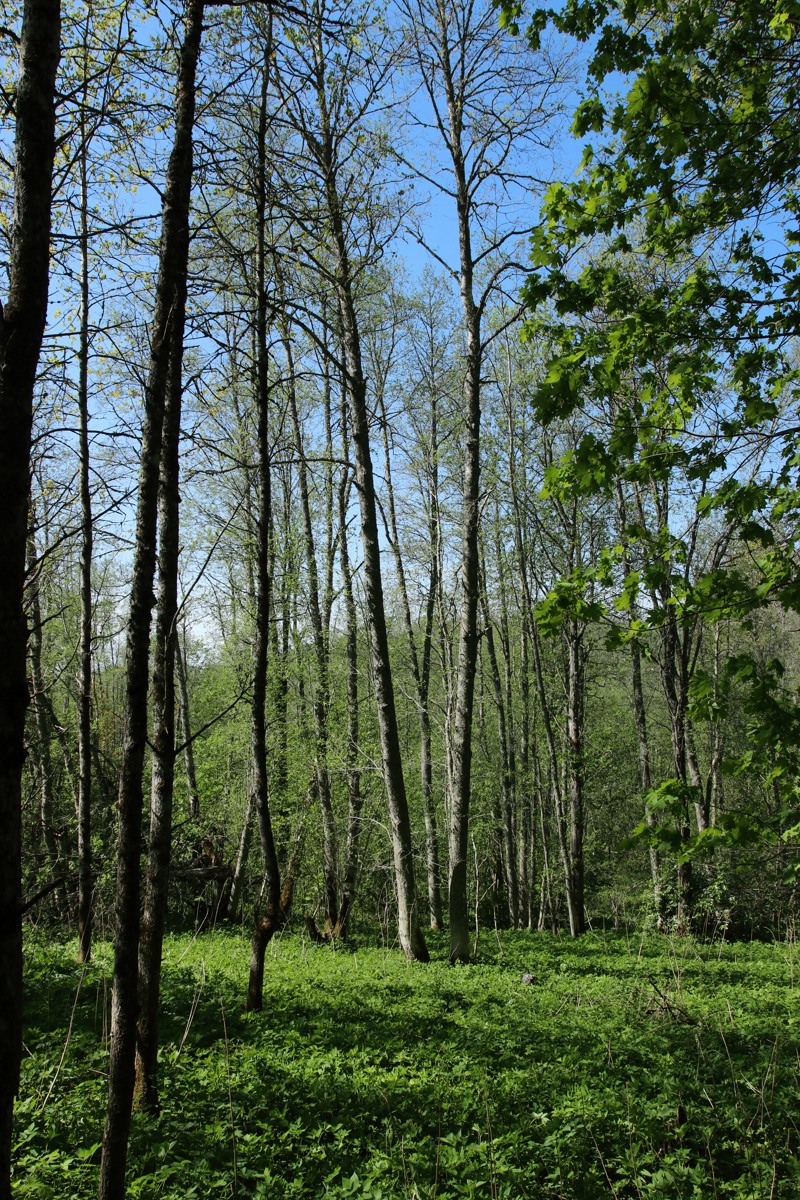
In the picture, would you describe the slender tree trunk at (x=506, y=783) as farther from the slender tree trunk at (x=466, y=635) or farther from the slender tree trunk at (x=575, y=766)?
the slender tree trunk at (x=466, y=635)

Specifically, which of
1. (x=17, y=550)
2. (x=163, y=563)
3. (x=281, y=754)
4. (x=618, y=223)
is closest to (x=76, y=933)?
(x=281, y=754)

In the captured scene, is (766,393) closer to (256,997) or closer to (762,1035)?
(762,1035)

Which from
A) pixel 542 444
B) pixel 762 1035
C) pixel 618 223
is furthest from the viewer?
pixel 542 444

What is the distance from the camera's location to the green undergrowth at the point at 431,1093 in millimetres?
3461

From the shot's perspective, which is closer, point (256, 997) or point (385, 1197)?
point (385, 1197)

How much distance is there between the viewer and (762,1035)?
5754mm

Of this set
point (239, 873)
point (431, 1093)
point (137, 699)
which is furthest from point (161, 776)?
point (239, 873)

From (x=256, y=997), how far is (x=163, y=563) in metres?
4.40

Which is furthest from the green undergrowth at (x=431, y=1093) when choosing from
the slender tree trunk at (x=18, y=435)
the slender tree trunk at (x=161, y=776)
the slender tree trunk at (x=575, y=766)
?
the slender tree trunk at (x=575, y=766)

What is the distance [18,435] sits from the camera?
1988mm

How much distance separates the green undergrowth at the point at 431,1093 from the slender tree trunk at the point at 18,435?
5.56 ft

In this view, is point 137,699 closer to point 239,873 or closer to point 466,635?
point 466,635

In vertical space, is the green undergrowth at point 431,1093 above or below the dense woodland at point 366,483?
below

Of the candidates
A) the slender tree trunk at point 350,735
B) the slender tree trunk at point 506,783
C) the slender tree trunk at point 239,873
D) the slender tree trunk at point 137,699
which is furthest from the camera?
the slender tree trunk at point 506,783
